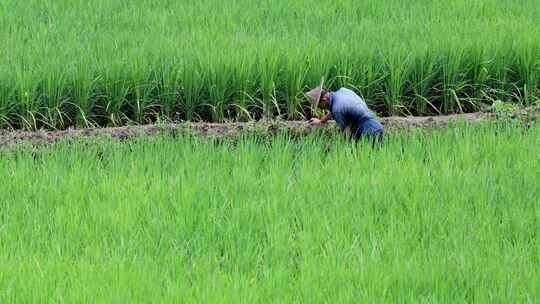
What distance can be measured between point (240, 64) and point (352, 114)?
1.50 m

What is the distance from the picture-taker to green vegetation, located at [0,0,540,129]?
24.0 feet

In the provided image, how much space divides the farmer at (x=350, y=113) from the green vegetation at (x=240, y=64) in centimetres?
111

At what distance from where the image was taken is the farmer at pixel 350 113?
20.3 feet

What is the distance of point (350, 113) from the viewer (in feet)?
20.3

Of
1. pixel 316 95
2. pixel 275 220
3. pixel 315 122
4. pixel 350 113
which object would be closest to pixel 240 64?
pixel 315 122

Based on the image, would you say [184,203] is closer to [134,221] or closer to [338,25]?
[134,221]

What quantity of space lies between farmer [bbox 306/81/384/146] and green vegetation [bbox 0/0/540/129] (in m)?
1.11

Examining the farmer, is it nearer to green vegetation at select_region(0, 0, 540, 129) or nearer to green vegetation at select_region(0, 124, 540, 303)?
green vegetation at select_region(0, 124, 540, 303)

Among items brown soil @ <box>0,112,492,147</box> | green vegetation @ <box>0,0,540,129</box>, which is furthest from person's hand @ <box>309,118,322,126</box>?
green vegetation @ <box>0,0,540,129</box>

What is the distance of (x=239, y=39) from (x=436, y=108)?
62.9 inches

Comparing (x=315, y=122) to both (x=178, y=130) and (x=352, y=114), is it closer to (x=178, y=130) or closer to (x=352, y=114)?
(x=352, y=114)

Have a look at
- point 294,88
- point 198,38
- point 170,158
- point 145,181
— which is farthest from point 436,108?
point 145,181

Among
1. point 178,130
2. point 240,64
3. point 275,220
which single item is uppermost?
point 240,64

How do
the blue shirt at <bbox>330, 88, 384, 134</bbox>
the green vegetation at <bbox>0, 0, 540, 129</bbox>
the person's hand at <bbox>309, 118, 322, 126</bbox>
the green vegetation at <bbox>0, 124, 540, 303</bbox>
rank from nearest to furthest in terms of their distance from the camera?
the green vegetation at <bbox>0, 124, 540, 303</bbox> → the blue shirt at <bbox>330, 88, 384, 134</bbox> → the person's hand at <bbox>309, 118, 322, 126</bbox> → the green vegetation at <bbox>0, 0, 540, 129</bbox>
